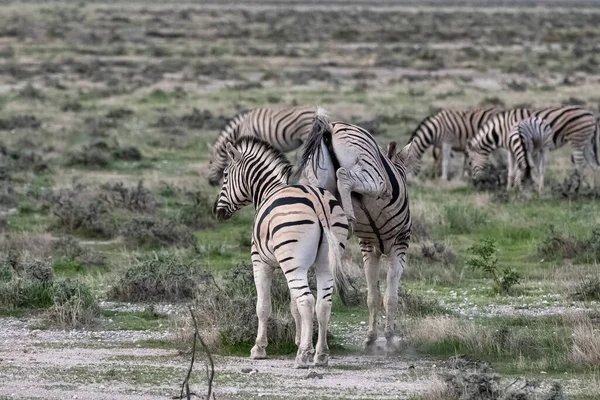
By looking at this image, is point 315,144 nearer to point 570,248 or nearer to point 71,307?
point 71,307

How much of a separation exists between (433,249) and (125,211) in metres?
5.09

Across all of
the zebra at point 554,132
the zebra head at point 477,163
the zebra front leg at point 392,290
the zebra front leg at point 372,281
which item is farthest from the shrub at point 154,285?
the zebra at point 554,132

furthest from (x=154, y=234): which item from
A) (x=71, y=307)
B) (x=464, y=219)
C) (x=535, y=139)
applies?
(x=535, y=139)

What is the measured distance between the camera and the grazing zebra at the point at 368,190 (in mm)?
9359

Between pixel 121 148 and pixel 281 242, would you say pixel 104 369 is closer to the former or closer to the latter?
pixel 281 242

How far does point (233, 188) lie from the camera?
980cm

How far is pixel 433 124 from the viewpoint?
21.9 meters

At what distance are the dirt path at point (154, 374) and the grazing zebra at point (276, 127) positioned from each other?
11006mm

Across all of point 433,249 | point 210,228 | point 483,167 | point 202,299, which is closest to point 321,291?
point 202,299

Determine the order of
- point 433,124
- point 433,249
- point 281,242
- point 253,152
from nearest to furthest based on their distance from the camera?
point 281,242 < point 253,152 < point 433,249 < point 433,124

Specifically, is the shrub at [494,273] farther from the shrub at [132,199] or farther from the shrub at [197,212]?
the shrub at [132,199]

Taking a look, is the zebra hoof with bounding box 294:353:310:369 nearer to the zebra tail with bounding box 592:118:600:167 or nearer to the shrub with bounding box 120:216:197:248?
the shrub with bounding box 120:216:197:248

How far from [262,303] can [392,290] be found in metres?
1.39

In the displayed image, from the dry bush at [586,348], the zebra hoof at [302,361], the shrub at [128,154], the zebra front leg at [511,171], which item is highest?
the zebra front leg at [511,171]
